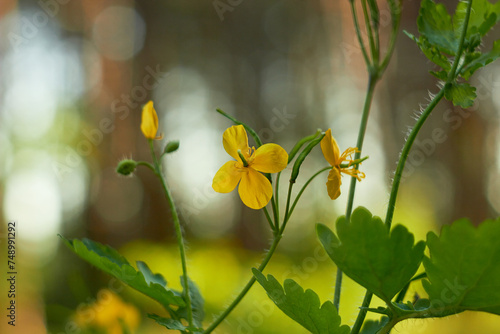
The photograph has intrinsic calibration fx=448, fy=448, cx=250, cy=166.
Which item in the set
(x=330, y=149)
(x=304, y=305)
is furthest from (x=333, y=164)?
(x=304, y=305)

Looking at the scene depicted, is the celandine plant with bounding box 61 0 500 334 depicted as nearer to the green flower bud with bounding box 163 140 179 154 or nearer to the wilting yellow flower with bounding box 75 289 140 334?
the green flower bud with bounding box 163 140 179 154

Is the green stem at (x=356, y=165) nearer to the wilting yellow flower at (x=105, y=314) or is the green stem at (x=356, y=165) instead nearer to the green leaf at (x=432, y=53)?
the green leaf at (x=432, y=53)

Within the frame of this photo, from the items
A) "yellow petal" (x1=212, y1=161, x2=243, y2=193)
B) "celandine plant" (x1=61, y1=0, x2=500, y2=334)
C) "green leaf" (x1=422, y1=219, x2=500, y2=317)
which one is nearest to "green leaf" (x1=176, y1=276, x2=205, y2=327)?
"celandine plant" (x1=61, y1=0, x2=500, y2=334)

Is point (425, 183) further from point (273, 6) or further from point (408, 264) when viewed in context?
point (408, 264)

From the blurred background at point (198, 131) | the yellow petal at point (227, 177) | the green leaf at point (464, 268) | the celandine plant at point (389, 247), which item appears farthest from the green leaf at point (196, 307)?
the blurred background at point (198, 131)

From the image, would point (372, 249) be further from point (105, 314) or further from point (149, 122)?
point (105, 314)

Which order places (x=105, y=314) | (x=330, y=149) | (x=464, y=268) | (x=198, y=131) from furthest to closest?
(x=198, y=131) → (x=105, y=314) → (x=330, y=149) → (x=464, y=268)

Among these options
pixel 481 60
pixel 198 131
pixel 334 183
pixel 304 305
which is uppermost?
pixel 198 131
